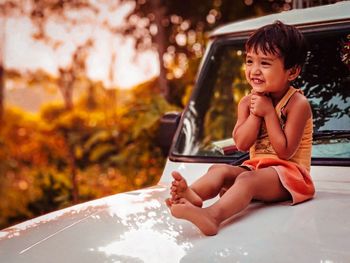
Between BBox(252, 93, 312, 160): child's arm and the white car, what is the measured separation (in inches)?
9.1

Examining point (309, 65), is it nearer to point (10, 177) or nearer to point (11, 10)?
point (10, 177)

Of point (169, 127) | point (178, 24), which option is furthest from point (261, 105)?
point (178, 24)

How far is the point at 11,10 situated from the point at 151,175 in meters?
8.31

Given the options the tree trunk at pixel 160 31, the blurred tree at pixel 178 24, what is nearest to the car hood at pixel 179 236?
the blurred tree at pixel 178 24

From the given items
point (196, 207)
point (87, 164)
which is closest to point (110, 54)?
point (87, 164)

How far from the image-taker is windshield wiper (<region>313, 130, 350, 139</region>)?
2764mm

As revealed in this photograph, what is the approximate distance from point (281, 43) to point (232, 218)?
0.70m

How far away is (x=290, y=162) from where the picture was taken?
248 cm

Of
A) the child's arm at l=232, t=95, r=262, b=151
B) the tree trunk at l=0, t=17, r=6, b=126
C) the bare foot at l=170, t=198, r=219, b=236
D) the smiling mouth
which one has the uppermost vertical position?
the smiling mouth

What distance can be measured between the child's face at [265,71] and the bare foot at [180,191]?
1.58 ft

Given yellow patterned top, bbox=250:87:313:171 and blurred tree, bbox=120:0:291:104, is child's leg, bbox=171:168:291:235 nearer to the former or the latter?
yellow patterned top, bbox=250:87:313:171

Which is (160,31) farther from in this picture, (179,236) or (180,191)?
(179,236)

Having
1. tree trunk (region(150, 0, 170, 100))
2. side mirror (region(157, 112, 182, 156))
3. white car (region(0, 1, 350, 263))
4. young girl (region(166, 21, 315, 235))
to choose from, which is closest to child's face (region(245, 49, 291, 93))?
young girl (region(166, 21, 315, 235))

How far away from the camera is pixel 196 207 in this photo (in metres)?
2.18
